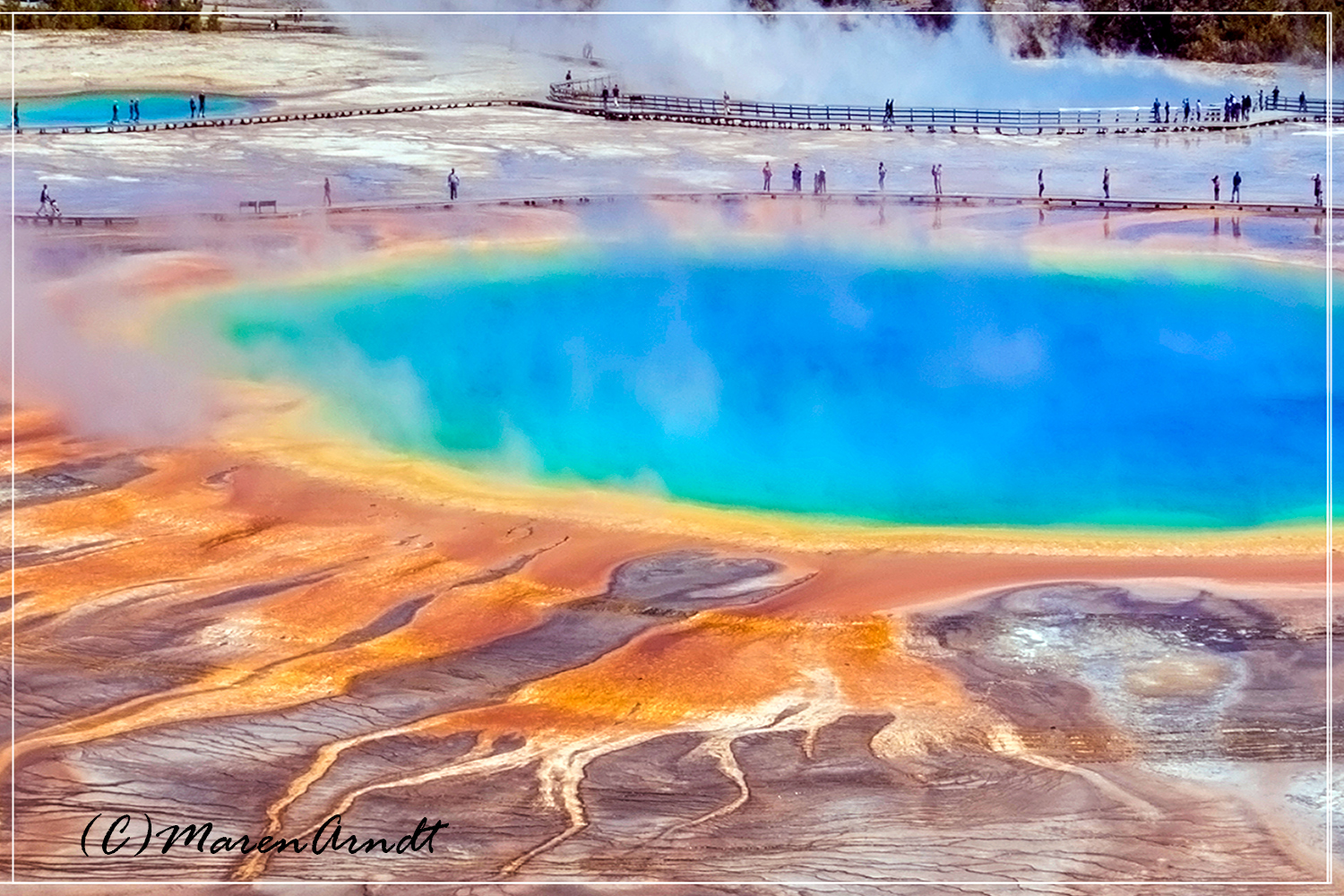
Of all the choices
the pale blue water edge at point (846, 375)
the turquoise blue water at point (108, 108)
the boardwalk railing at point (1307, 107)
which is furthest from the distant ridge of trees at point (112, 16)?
the boardwalk railing at point (1307, 107)

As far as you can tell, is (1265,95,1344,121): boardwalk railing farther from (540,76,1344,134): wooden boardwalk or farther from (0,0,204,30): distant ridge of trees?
(0,0,204,30): distant ridge of trees

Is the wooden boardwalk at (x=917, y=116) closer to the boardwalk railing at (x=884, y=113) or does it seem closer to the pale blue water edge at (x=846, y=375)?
the boardwalk railing at (x=884, y=113)

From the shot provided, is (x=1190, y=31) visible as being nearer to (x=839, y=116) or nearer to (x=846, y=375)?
(x=839, y=116)

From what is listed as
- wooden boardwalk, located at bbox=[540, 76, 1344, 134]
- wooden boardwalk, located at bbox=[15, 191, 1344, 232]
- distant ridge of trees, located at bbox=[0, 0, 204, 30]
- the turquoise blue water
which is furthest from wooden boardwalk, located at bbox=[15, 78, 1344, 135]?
distant ridge of trees, located at bbox=[0, 0, 204, 30]

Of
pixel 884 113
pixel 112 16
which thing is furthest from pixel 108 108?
pixel 884 113

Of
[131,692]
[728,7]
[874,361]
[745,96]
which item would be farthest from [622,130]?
[131,692]

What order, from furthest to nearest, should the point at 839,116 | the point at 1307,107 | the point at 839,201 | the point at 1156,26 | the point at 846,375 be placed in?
the point at 1156,26 → the point at 1307,107 → the point at 839,116 → the point at 839,201 → the point at 846,375

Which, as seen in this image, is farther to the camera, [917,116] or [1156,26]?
[1156,26]
